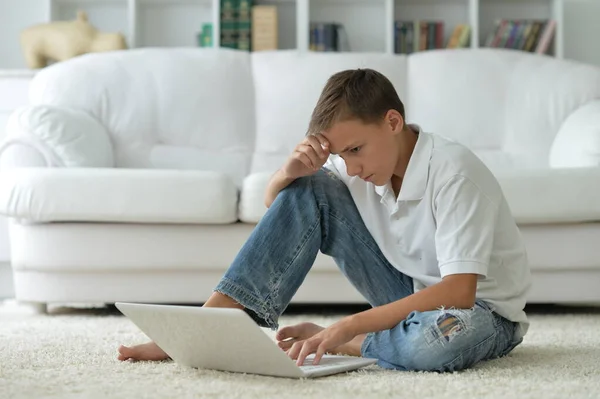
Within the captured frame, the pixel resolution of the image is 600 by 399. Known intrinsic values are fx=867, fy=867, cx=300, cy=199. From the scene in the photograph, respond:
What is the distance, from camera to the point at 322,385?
127cm

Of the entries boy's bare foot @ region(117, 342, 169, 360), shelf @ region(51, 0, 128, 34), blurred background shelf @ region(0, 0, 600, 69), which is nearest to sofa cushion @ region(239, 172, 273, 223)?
boy's bare foot @ region(117, 342, 169, 360)

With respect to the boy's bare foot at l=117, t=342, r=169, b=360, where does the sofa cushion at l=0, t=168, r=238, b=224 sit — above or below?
above

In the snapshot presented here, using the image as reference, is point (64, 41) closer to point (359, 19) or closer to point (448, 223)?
point (359, 19)

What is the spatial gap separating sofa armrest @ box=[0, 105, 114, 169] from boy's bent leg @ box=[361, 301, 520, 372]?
1507 millimetres

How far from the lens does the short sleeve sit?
1385 mm

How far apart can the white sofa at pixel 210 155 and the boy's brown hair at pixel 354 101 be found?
0.98 m

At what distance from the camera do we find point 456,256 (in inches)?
54.5

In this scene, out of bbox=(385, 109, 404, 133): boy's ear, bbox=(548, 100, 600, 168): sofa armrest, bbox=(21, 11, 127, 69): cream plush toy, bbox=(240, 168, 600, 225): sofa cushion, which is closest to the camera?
bbox=(385, 109, 404, 133): boy's ear

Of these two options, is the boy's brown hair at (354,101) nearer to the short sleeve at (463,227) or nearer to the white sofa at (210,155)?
the short sleeve at (463,227)

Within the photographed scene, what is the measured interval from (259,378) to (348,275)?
343 millimetres

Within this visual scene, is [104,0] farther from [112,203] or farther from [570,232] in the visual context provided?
[570,232]

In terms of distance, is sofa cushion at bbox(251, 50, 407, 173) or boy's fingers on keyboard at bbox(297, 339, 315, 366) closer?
boy's fingers on keyboard at bbox(297, 339, 315, 366)

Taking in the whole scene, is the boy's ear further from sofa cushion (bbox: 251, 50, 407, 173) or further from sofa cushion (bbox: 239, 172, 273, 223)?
sofa cushion (bbox: 251, 50, 407, 173)

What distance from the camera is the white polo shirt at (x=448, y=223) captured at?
1.40 meters
